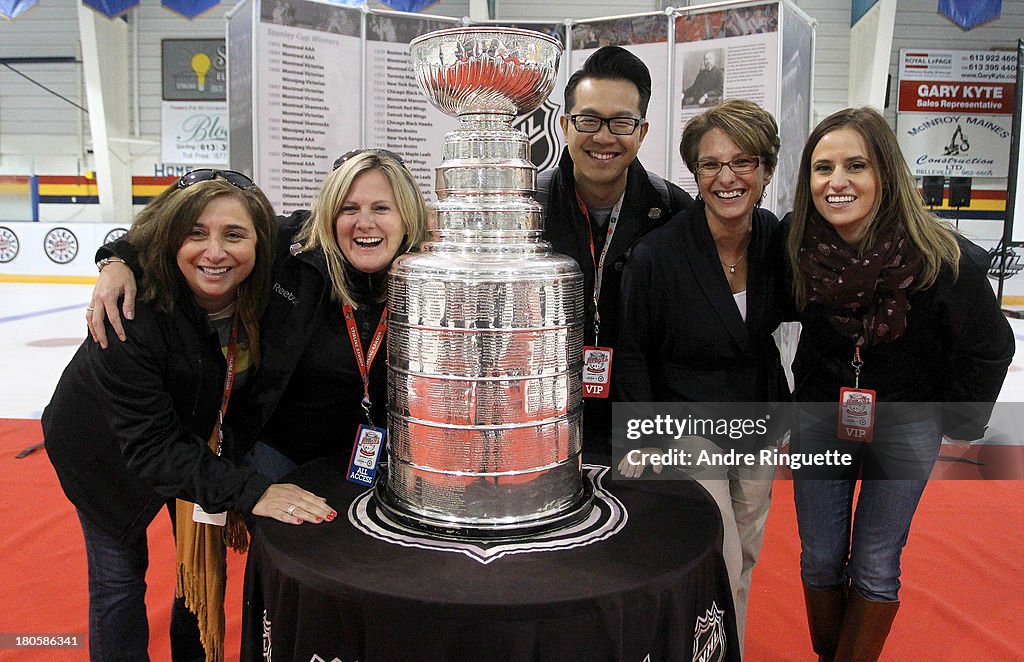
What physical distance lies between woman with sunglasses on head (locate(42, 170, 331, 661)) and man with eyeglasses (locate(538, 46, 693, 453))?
78cm

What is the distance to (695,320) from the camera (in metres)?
1.67

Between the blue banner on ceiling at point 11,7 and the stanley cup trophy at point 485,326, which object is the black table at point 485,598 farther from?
the blue banner on ceiling at point 11,7

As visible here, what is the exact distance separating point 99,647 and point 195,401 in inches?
26.7

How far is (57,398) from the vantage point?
1669 mm

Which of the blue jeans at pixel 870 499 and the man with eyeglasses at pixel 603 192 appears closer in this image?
the blue jeans at pixel 870 499

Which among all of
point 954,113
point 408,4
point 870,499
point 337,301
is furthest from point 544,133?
point 954,113

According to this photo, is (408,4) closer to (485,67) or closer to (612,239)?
(612,239)

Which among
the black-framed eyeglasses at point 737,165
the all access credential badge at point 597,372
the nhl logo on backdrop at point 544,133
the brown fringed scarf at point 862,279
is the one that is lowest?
the all access credential badge at point 597,372

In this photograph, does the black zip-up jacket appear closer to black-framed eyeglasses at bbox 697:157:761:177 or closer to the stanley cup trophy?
the stanley cup trophy

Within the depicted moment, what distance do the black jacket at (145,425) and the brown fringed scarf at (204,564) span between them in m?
0.11

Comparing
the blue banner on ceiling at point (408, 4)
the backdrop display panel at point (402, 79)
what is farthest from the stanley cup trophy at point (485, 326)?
the blue banner on ceiling at point (408, 4)

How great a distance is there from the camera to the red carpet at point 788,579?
2.17 m

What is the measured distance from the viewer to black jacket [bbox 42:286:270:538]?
1.34 m

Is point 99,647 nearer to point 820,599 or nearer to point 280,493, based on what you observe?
point 280,493
